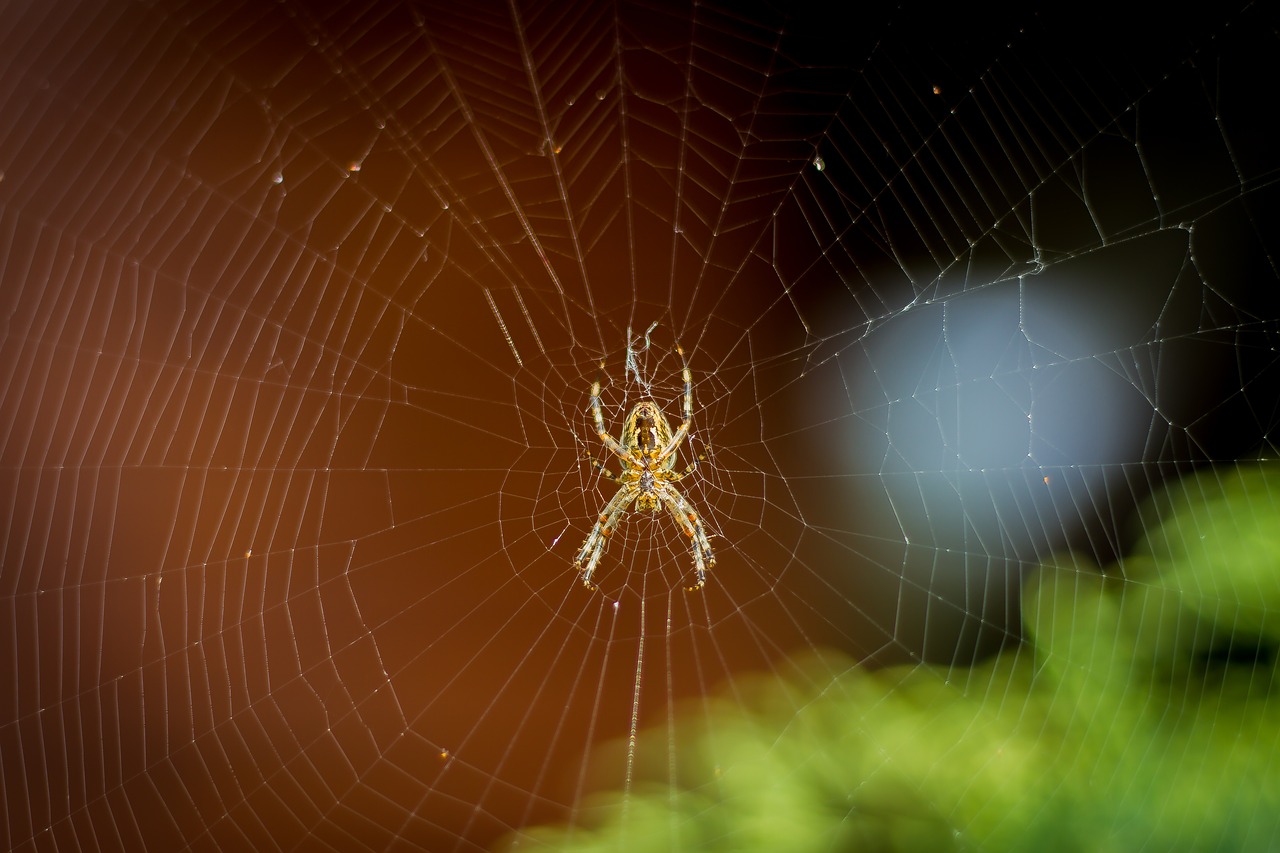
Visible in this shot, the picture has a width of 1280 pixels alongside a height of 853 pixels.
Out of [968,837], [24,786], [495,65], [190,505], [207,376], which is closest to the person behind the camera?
[968,837]

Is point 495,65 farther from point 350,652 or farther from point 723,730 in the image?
point 350,652

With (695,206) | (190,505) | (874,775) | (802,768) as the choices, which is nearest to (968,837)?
(874,775)

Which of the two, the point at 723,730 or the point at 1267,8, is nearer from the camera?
the point at 723,730

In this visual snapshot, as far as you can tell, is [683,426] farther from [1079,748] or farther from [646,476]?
[1079,748]

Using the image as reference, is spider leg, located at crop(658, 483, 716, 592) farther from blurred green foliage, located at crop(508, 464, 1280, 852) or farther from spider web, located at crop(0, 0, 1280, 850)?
blurred green foliage, located at crop(508, 464, 1280, 852)

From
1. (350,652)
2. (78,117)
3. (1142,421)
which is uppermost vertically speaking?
(78,117)

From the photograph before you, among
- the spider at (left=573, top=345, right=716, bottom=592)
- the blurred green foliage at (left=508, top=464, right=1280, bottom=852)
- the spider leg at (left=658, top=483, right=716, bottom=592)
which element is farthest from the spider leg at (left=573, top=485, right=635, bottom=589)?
the blurred green foliage at (left=508, top=464, right=1280, bottom=852)

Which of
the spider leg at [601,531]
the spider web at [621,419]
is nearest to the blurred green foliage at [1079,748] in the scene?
the spider web at [621,419]

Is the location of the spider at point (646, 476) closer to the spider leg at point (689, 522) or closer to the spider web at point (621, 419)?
the spider leg at point (689, 522)

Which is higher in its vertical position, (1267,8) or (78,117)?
(1267,8)
